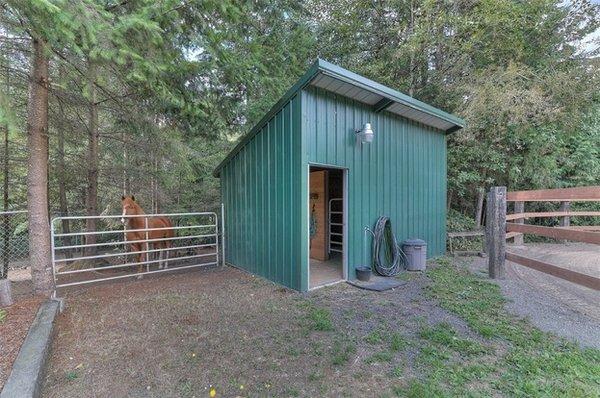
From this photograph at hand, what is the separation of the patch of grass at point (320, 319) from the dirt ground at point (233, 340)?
1cm

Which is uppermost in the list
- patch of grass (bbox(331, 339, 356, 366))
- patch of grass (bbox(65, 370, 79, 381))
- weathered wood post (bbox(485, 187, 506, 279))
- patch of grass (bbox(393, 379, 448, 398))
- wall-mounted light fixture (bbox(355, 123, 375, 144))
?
wall-mounted light fixture (bbox(355, 123, 375, 144))

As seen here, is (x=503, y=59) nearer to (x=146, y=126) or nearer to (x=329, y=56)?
(x=329, y=56)

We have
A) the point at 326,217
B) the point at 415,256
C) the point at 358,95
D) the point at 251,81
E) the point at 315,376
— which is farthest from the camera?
the point at 326,217

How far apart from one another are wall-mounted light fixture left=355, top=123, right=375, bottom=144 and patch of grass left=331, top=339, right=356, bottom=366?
3.08 meters

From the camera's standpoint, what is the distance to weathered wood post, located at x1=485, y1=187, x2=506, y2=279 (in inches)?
196

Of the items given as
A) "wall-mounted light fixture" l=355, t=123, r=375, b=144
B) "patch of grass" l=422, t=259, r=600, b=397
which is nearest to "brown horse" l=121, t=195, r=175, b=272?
"wall-mounted light fixture" l=355, t=123, r=375, b=144

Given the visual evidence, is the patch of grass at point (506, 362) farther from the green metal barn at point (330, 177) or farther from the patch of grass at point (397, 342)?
the green metal barn at point (330, 177)

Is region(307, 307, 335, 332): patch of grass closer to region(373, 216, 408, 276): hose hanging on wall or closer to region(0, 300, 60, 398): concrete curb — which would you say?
region(373, 216, 408, 276): hose hanging on wall

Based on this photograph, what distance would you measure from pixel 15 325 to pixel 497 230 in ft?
20.7

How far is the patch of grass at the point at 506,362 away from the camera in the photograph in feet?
7.39

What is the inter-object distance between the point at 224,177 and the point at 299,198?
265 centimetres

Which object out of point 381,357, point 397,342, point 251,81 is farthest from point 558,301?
point 251,81

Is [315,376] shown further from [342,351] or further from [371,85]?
[371,85]

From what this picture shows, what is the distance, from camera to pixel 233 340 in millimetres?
3035
